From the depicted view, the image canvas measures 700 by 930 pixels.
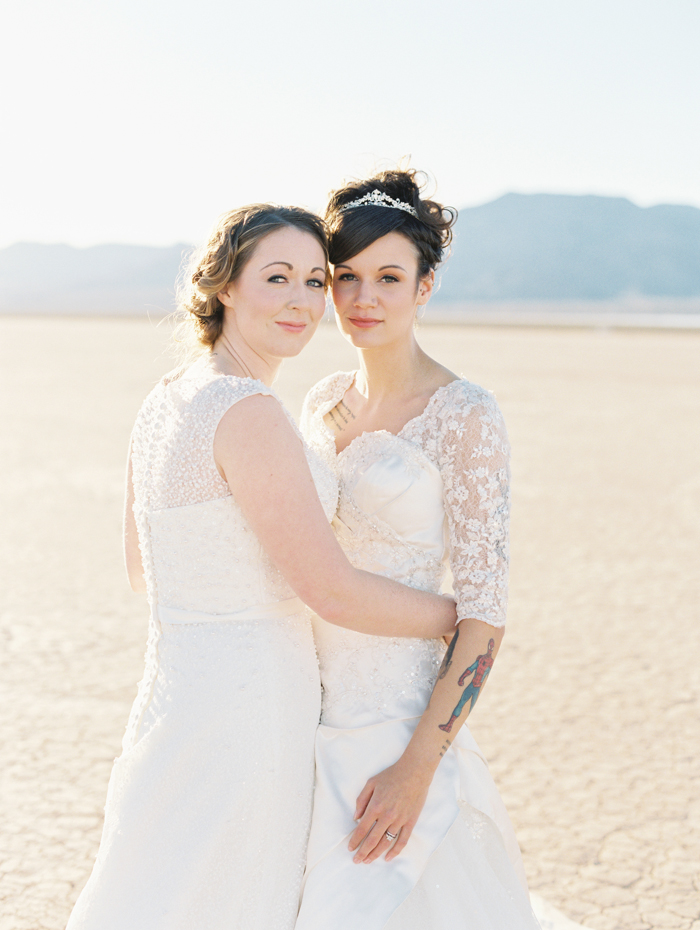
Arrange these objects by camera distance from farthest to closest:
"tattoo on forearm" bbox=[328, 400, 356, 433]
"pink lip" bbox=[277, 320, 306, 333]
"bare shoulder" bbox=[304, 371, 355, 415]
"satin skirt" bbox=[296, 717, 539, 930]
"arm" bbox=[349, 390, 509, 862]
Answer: "bare shoulder" bbox=[304, 371, 355, 415], "tattoo on forearm" bbox=[328, 400, 356, 433], "pink lip" bbox=[277, 320, 306, 333], "arm" bbox=[349, 390, 509, 862], "satin skirt" bbox=[296, 717, 539, 930]

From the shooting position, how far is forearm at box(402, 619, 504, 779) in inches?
92.4

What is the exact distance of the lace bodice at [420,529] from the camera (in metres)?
2.44

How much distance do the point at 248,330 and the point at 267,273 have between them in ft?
0.52

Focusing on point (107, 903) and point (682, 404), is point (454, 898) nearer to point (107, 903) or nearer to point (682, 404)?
point (107, 903)

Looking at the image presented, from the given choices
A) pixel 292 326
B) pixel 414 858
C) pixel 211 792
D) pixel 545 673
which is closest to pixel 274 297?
pixel 292 326

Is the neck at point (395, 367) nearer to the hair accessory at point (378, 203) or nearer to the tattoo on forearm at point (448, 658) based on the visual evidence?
the hair accessory at point (378, 203)

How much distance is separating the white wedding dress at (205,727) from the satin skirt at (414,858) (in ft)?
0.24

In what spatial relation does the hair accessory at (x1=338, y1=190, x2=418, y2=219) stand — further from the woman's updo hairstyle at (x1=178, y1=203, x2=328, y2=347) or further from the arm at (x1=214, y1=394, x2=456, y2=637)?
the arm at (x1=214, y1=394, x2=456, y2=637)

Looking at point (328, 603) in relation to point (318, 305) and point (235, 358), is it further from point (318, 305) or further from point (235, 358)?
point (318, 305)

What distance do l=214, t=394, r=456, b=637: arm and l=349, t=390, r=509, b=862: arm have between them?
1.42ft

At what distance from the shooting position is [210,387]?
83.2 inches

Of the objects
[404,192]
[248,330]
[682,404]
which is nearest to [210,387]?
[248,330]

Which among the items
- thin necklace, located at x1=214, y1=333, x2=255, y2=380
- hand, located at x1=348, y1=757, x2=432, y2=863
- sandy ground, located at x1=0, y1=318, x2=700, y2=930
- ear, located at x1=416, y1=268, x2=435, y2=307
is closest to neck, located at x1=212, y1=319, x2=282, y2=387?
thin necklace, located at x1=214, y1=333, x2=255, y2=380

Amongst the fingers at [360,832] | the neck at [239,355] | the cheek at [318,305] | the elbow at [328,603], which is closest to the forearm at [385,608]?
the elbow at [328,603]
